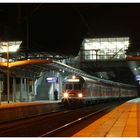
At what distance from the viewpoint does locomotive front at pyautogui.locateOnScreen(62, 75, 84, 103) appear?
44062 mm

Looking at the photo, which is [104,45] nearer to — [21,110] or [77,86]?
[77,86]

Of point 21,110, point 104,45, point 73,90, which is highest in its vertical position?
point 104,45

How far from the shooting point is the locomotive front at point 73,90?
4406 centimetres

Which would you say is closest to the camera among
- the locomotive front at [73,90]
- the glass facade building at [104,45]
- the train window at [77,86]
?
the locomotive front at [73,90]

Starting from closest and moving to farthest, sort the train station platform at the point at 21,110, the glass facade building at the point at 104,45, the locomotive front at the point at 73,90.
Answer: the train station platform at the point at 21,110 → the locomotive front at the point at 73,90 → the glass facade building at the point at 104,45

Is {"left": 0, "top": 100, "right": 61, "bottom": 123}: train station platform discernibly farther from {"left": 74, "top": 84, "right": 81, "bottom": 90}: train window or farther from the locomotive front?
{"left": 74, "top": 84, "right": 81, "bottom": 90}: train window

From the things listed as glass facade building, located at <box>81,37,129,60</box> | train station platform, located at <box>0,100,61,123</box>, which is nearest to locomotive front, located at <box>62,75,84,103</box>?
train station platform, located at <box>0,100,61,123</box>

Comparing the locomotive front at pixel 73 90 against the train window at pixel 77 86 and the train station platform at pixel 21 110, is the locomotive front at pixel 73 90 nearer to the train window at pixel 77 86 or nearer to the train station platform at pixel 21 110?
the train window at pixel 77 86

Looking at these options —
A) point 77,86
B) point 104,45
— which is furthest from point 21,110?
point 104,45

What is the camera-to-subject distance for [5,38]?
53219 mm

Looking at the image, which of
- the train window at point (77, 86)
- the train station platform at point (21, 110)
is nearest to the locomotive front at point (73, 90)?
the train window at point (77, 86)

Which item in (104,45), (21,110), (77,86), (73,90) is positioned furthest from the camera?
(104,45)

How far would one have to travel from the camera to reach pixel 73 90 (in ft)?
147

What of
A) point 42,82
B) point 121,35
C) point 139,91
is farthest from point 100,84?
point 139,91
